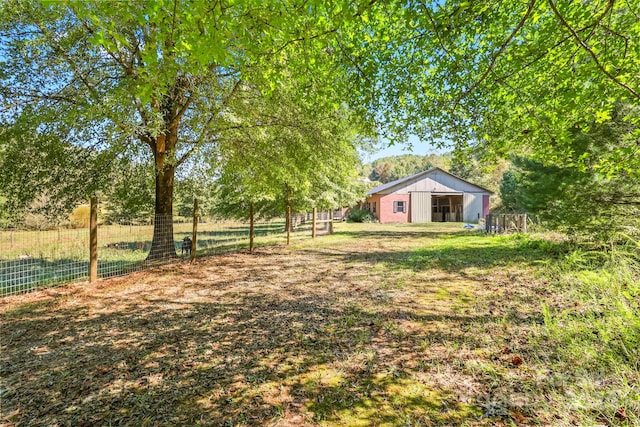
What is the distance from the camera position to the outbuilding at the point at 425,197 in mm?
26938

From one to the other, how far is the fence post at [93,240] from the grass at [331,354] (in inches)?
17.2

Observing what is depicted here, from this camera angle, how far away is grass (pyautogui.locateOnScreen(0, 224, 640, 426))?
7.17ft

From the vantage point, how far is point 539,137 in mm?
4152

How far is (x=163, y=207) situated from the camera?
8.36 meters

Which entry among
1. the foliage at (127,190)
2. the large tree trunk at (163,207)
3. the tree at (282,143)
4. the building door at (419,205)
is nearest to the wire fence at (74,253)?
the large tree trunk at (163,207)

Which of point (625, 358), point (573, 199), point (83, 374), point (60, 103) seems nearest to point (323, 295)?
point (83, 374)

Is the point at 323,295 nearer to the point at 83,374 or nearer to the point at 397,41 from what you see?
the point at 83,374

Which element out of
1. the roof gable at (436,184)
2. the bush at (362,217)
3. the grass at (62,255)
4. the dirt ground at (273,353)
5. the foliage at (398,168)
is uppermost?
the foliage at (398,168)

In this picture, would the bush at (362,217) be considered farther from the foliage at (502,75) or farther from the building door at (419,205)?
the foliage at (502,75)

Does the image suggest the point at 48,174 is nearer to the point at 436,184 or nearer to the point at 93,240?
the point at 93,240

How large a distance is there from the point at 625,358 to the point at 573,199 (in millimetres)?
4525

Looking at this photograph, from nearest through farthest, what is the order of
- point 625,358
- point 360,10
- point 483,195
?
point 625,358 < point 360,10 < point 483,195

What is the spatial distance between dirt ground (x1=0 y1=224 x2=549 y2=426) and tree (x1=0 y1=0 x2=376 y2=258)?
2.73m

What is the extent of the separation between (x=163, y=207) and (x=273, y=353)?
6.75 m
